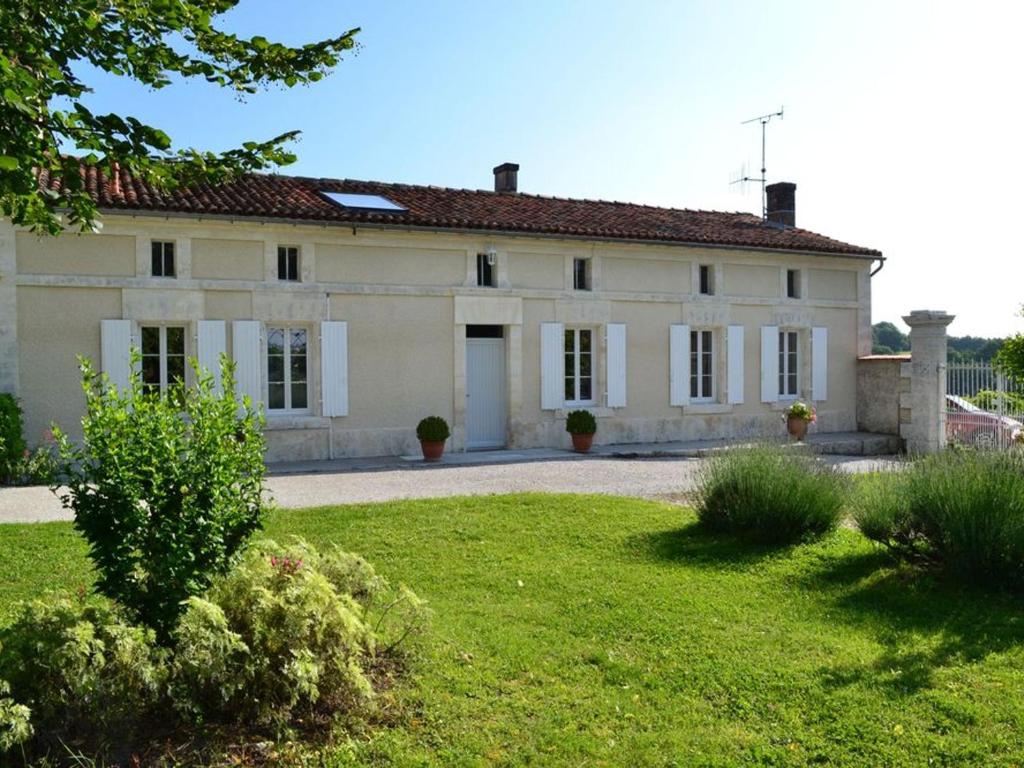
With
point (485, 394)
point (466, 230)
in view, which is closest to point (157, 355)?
point (466, 230)

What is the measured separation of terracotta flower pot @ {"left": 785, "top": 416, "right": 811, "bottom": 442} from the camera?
16.9m

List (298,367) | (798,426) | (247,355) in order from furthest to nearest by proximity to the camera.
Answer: (798,426) < (298,367) < (247,355)

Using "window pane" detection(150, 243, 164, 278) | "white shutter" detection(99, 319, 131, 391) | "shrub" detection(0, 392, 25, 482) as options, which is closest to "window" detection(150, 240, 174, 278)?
"window pane" detection(150, 243, 164, 278)

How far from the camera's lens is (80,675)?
3.46 meters

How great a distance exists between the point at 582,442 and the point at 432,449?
266cm

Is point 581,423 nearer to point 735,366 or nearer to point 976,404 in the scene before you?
point 735,366

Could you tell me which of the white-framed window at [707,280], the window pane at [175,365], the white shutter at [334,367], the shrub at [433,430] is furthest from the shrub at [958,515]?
the white-framed window at [707,280]

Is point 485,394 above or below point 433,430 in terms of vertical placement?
above

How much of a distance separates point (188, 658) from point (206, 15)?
2884 mm

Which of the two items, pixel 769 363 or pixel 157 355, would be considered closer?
pixel 157 355

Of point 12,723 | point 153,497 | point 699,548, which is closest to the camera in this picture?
Answer: point 12,723

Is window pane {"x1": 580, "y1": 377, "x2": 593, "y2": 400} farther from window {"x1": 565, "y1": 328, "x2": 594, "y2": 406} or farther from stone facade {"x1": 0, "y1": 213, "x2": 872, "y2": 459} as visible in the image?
stone facade {"x1": 0, "y1": 213, "x2": 872, "y2": 459}

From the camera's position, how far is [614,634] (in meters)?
5.19

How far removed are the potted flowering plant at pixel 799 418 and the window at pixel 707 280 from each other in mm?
2688
